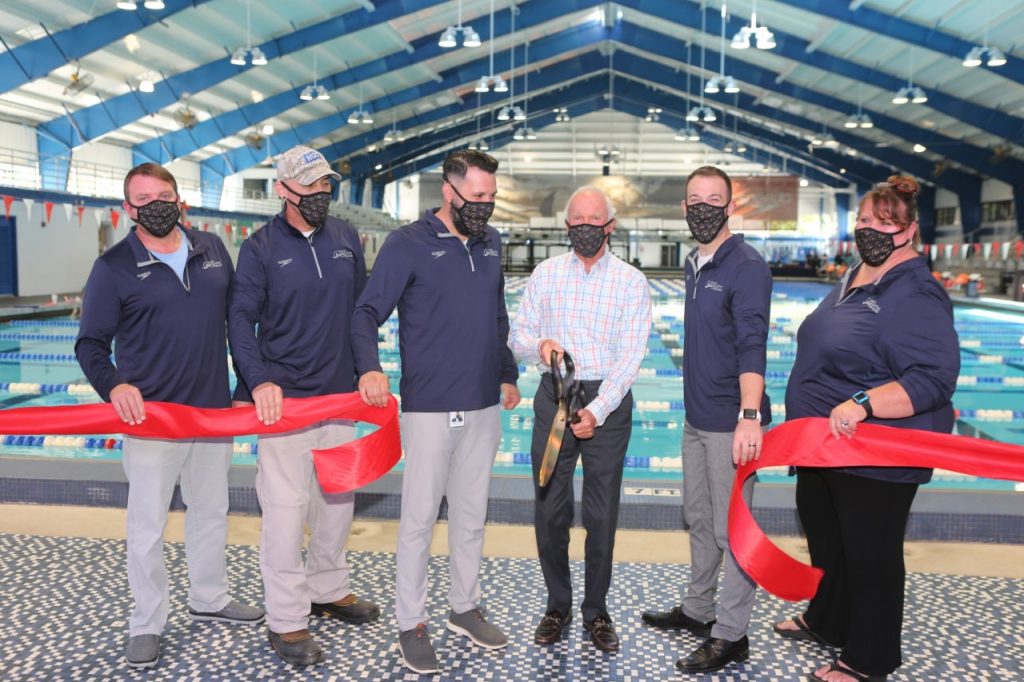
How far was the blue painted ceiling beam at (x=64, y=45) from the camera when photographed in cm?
1371

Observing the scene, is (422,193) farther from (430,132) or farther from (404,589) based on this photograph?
(404,589)

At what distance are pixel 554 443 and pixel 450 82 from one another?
22830 millimetres

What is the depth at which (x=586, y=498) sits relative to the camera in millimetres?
2740

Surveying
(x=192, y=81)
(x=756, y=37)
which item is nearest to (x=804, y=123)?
(x=756, y=37)

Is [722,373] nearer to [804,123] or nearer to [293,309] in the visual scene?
[293,309]

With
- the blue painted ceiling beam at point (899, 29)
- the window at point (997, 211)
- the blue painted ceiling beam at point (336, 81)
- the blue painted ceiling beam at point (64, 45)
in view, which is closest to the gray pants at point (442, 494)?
the blue painted ceiling beam at point (64, 45)

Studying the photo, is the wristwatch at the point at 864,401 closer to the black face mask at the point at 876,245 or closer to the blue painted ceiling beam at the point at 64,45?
the black face mask at the point at 876,245

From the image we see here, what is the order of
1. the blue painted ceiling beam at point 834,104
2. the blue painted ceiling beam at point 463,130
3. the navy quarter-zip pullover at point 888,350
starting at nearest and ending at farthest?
the navy quarter-zip pullover at point 888,350 < the blue painted ceiling beam at point 834,104 < the blue painted ceiling beam at point 463,130

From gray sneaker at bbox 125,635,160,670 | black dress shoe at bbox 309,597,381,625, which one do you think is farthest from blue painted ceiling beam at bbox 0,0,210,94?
gray sneaker at bbox 125,635,160,670

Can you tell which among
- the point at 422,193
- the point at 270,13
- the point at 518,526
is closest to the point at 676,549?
the point at 518,526

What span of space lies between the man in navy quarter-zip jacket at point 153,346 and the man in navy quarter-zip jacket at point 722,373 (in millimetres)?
1446

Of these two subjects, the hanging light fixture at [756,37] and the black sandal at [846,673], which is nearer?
the black sandal at [846,673]

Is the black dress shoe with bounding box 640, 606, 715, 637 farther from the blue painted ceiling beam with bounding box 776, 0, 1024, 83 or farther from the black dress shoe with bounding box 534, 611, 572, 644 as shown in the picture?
the blue painted ceiling beam with bounding box 776, 0, 1024, 83

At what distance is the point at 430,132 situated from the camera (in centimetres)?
3166
